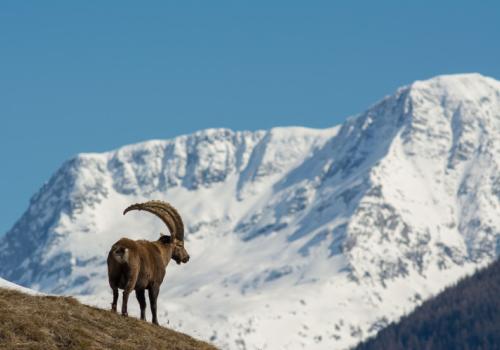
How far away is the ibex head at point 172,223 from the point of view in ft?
120

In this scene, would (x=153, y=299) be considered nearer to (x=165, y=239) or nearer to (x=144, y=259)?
(x=144, y=259)

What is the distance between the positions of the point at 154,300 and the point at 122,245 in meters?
2.07

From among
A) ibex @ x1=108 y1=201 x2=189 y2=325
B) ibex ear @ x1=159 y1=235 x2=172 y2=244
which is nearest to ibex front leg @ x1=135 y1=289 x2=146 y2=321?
ibex @ x1=108 y1=201 x2=189 y2=325

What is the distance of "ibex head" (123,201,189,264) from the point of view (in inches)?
1435

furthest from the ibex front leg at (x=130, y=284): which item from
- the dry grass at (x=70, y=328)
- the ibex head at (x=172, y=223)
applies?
the ibex head at (x=172, y=223)

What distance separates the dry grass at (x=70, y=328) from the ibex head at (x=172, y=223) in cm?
372

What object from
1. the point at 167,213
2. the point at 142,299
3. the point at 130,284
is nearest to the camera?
the point at 130,284

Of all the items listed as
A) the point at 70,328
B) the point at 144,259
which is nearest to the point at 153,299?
the point at 144,259

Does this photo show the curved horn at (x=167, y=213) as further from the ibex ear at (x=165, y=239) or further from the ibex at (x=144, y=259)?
the ibex ear at (x=165, y=239)

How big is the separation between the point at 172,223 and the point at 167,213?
65 centimetres

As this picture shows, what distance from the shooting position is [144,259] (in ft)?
114

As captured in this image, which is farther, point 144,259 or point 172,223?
point 172,223

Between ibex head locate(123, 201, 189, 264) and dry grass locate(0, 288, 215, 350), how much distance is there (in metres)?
3.72

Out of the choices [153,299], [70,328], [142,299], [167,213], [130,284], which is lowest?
[70,328]
